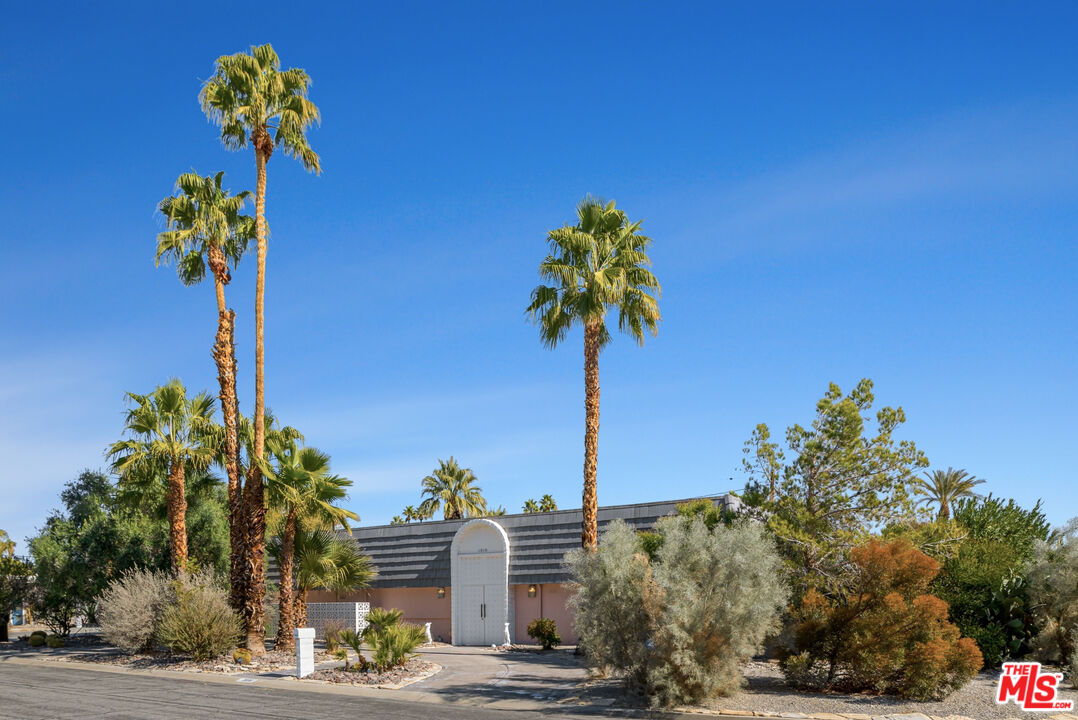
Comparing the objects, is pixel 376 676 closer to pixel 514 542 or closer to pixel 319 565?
pixel 319 565

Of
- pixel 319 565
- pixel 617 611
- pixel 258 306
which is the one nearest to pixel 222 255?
pixel 258 306

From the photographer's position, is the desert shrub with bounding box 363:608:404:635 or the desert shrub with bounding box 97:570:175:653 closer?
the desert shrub with bounding box 363:608:404:635

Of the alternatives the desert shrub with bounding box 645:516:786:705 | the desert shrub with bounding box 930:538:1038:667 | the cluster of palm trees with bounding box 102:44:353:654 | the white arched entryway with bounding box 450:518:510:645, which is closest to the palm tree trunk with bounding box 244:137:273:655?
the cluster of palm trees with bounding box 102:44:353:654

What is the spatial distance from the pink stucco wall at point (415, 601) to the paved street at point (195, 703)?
477 inches

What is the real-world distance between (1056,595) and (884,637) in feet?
19.7

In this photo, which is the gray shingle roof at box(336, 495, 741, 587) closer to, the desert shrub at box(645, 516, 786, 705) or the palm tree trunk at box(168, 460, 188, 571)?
the desert shrub at box(645, 516, 786, 705)

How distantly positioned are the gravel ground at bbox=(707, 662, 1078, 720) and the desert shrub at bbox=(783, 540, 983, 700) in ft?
1.39

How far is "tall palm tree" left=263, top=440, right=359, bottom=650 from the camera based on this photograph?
24078mm

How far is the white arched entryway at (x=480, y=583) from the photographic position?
2920cm

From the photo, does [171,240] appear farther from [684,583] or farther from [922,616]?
[922,616]

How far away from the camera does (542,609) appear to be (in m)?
28.8

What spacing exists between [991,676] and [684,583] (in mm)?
8804

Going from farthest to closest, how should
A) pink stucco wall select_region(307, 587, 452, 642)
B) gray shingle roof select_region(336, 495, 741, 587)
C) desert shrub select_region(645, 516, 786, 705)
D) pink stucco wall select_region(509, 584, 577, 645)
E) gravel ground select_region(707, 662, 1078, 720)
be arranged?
1. pink stucco wall select_region(307, 587, 452, 642)
2. pink stucco wall select_region(509, 584, 577, 645)
3. gray shingle roof select_region(336, 495, 741, 587)
4. desert shrub select_region(645, 516, 786, 705)
5. gravel ground select_region(707, 662, 1078, 720)

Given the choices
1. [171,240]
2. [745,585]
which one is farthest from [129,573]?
[745,585]
